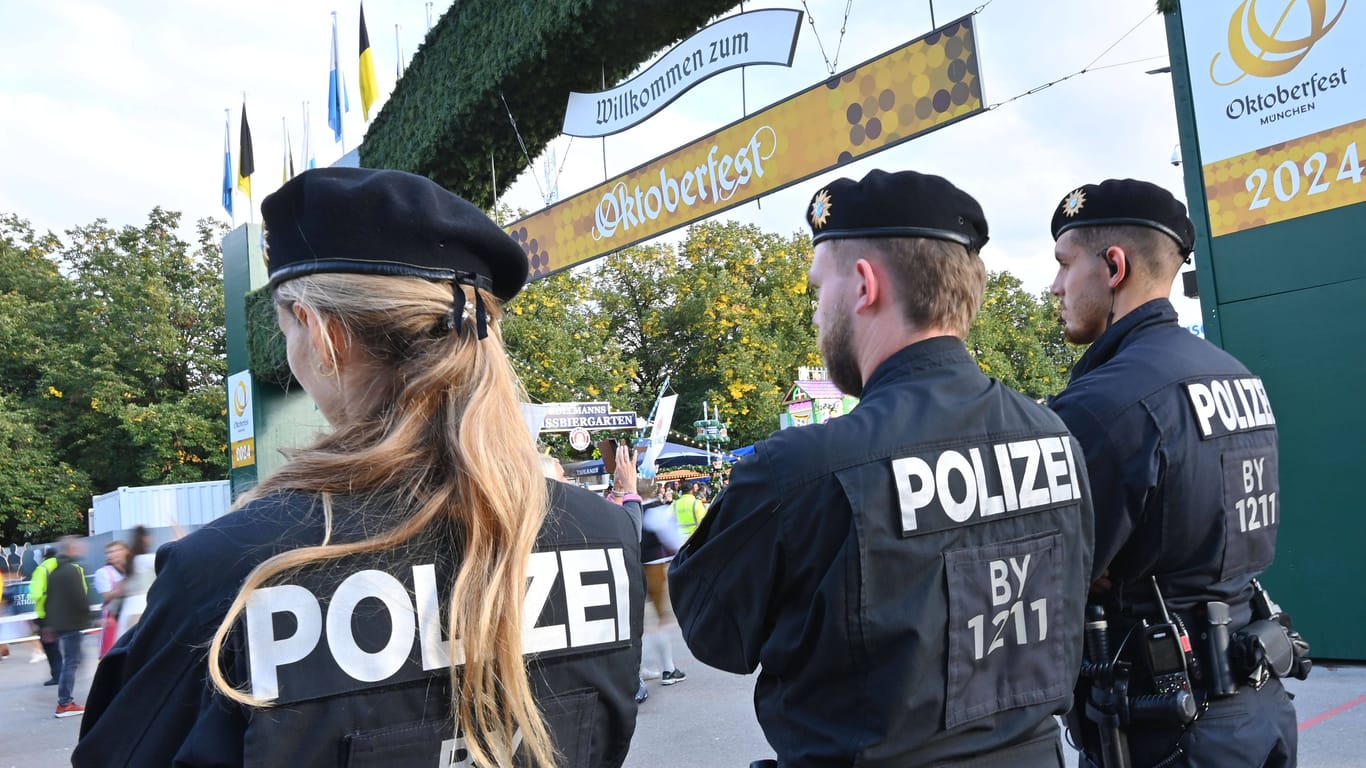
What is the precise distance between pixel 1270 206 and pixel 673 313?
113ft

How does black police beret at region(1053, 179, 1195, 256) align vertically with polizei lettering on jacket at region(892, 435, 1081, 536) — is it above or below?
above

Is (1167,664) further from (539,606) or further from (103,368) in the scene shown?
(103,368)

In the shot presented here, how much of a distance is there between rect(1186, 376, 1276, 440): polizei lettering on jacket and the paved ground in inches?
128

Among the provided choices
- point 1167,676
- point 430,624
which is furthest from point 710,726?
point 430,624

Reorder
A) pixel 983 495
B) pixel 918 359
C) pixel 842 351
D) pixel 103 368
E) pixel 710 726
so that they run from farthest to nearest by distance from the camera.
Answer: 1. pixel 103 368
2. pixel 710 726
3. pixel 842 351
4. pixel 918 359
5. pixel 983 495

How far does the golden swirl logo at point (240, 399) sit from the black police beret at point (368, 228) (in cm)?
1664

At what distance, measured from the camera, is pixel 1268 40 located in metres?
6.86

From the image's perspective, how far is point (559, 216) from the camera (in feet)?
35.7

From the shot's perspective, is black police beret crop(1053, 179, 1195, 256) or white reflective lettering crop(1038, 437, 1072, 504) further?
black police beret crop(1053, 179, 1195, 256)

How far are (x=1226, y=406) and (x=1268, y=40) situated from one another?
5460 mm

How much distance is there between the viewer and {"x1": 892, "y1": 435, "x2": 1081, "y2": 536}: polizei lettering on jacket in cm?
185

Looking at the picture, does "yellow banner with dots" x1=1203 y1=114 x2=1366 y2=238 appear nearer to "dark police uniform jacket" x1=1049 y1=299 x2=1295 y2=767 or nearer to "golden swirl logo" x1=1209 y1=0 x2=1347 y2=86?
"golden swirl logo" x1=1209 y1=0 x2=1347 y2=86

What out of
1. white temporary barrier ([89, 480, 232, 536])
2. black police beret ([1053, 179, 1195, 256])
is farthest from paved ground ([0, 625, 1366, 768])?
white temporary barrier ([89, 480, 232, 536])

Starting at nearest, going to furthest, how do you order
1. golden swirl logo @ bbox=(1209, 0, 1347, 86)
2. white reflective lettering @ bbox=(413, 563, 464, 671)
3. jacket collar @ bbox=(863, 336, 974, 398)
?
1. white reflective lettering @ bbox=(413, 563, 464, 671)
2. jacket collar @ bbox=(863, 336, 974, 398)
3. golden swirl logo @ bbox=(1209, 0, 1347, 86)
